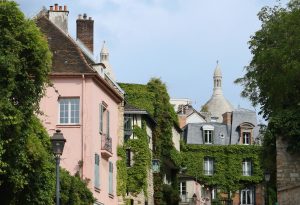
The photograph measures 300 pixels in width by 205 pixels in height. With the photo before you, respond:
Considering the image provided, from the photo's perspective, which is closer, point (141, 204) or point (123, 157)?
point (123, 157)

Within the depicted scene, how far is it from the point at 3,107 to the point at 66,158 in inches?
831

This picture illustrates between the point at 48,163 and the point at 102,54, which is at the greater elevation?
the point at 102,54

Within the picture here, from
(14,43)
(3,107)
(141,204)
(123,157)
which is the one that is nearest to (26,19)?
(14,43)

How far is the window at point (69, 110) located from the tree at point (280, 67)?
394 inches

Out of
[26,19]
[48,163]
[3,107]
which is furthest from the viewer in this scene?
[48,163]

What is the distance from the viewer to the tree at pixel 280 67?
4606 cm

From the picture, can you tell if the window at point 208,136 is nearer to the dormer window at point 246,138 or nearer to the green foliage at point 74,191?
the dormer window at point 246,138

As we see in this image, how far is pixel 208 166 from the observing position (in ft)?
350

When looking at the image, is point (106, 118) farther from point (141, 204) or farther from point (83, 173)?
point (141, 204)

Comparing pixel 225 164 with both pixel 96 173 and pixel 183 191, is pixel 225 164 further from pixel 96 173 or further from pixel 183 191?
pixel 96 173

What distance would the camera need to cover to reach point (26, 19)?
29.5 metres

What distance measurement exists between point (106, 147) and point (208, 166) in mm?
56680

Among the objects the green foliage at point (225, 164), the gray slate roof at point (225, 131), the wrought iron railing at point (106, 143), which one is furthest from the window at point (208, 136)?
the wrought iron railing at point (106, 143)

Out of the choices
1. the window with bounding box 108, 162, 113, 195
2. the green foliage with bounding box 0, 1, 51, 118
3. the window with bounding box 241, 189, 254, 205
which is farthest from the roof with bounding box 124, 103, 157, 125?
the window with bounding box 241, 189, 254, 205
